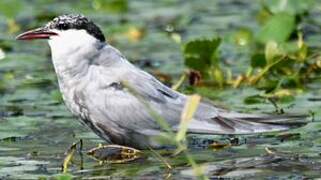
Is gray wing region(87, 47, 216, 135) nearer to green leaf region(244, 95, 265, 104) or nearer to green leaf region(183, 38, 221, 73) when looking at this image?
green leaf region(244, 95, 265, 104)

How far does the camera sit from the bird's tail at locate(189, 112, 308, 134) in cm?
→ 801

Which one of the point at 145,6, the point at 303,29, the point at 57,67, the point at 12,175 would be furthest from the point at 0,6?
the point at 12,175

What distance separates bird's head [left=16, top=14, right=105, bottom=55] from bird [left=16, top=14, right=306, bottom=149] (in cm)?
1

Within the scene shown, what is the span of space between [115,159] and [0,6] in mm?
5315

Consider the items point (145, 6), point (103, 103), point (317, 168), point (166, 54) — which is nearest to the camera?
point (317, 168)

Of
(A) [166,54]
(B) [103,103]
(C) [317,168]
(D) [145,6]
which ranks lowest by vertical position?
(C) [317,168]

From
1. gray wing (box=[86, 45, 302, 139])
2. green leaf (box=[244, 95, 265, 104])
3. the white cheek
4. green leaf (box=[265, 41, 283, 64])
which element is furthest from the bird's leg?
green leaf (box=[265, 41, 283, 64])

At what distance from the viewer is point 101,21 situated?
13664mm

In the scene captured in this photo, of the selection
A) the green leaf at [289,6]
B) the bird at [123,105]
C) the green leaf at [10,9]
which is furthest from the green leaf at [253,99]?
the green leaf at [10,9]

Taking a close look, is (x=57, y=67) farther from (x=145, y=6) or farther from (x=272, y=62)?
(x=145, y=6)

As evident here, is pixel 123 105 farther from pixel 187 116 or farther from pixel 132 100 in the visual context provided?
pixel 187 116

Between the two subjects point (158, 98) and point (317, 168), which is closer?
point (317, 168)

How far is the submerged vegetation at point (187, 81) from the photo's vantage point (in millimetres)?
7664

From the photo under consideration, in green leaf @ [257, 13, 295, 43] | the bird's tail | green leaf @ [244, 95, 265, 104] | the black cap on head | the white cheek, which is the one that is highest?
green leaf @ [257, 13, 295, 43]
